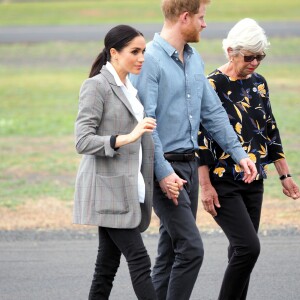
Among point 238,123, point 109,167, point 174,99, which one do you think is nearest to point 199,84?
point 174,99

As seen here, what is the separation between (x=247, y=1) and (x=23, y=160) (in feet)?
149

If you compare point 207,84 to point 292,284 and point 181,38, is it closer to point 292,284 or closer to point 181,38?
point 181,38

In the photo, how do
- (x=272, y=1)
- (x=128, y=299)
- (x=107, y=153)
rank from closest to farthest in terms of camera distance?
1. (x=107, y=153)
2. (x=128, y=299)
3. (x=272, y=1)

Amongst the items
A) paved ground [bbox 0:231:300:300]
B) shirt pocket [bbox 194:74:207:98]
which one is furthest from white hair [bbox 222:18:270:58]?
paved ground [bbox 0:231:300:300]

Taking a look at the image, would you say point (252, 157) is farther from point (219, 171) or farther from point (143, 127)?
point (143, 127)

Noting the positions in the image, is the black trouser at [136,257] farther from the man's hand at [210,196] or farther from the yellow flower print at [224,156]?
the yellow flower print at [224,156]

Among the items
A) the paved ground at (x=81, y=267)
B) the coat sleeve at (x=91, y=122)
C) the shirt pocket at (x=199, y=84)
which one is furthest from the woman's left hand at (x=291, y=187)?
the coat sleeve at (x=91, y=122)

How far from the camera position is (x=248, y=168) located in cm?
524

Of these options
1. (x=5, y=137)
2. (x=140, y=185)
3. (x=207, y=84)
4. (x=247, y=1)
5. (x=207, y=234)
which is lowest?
(x=247, y=1)

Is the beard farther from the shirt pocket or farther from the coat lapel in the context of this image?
the coat lapel

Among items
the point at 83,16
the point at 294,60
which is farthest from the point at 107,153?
the point at 83,16

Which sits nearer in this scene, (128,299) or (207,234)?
Result: (128,299)

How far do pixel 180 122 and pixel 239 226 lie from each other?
72 cm

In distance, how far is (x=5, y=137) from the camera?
15.1 m
